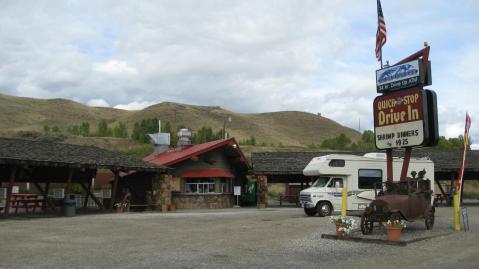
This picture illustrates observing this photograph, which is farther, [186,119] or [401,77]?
[186,119]

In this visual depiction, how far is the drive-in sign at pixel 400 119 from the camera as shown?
53.4 ft

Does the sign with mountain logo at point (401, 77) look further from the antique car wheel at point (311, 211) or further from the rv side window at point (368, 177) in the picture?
the antique car wheel at point (311, 211)

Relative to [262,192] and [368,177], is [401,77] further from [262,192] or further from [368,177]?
[262,192]

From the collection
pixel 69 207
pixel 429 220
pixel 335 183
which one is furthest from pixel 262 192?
pixel 429 220

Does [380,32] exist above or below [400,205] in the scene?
A: above

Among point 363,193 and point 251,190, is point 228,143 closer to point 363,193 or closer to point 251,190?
point 251,190

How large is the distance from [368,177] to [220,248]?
12623 mm

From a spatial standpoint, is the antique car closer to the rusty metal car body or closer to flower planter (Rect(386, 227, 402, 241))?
the rusty metal car body

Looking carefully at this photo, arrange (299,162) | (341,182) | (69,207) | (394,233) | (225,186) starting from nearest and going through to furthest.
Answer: (394,233)
(341,182)
(69,207)
(225,186)
(299,162)

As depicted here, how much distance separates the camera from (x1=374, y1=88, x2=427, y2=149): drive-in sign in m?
16.3

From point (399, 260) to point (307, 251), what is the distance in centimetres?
213

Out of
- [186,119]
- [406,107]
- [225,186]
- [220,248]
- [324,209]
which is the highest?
[186,119]

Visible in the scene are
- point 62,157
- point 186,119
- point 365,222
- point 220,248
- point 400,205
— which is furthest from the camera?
point 186,119

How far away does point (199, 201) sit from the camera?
107 feet
